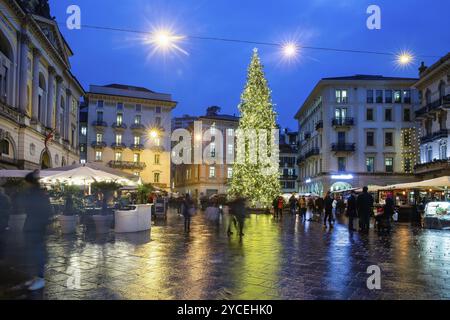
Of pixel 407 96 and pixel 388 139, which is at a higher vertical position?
pixel 407 96

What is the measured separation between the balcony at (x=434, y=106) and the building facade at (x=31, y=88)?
33.3 metres

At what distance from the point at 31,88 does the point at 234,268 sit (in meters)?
28.6

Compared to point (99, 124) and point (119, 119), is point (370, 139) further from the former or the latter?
point (99, 124)

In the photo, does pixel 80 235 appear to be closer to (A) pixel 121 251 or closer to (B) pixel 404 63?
(A) pixel 121 251

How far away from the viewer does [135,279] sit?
252 inches

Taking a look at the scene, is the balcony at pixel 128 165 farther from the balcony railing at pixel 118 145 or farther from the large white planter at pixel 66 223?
the large white planter at pixel 66 223

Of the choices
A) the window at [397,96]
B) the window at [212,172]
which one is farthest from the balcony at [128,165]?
the window at [397,96]

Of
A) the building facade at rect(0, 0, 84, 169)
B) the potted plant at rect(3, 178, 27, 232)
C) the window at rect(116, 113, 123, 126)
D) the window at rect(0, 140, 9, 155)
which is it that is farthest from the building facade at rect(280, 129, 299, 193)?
the potted plant at rect(3, 178, 27, 232)

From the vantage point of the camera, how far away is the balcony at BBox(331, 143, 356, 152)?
157 ft

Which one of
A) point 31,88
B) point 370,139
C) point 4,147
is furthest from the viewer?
point 370,139

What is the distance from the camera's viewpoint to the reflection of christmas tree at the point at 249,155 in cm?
3083

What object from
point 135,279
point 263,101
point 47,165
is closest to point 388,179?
point 263,101

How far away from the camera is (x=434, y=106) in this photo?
37938 mm

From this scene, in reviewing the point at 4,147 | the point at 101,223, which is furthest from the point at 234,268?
the point at 4,147
